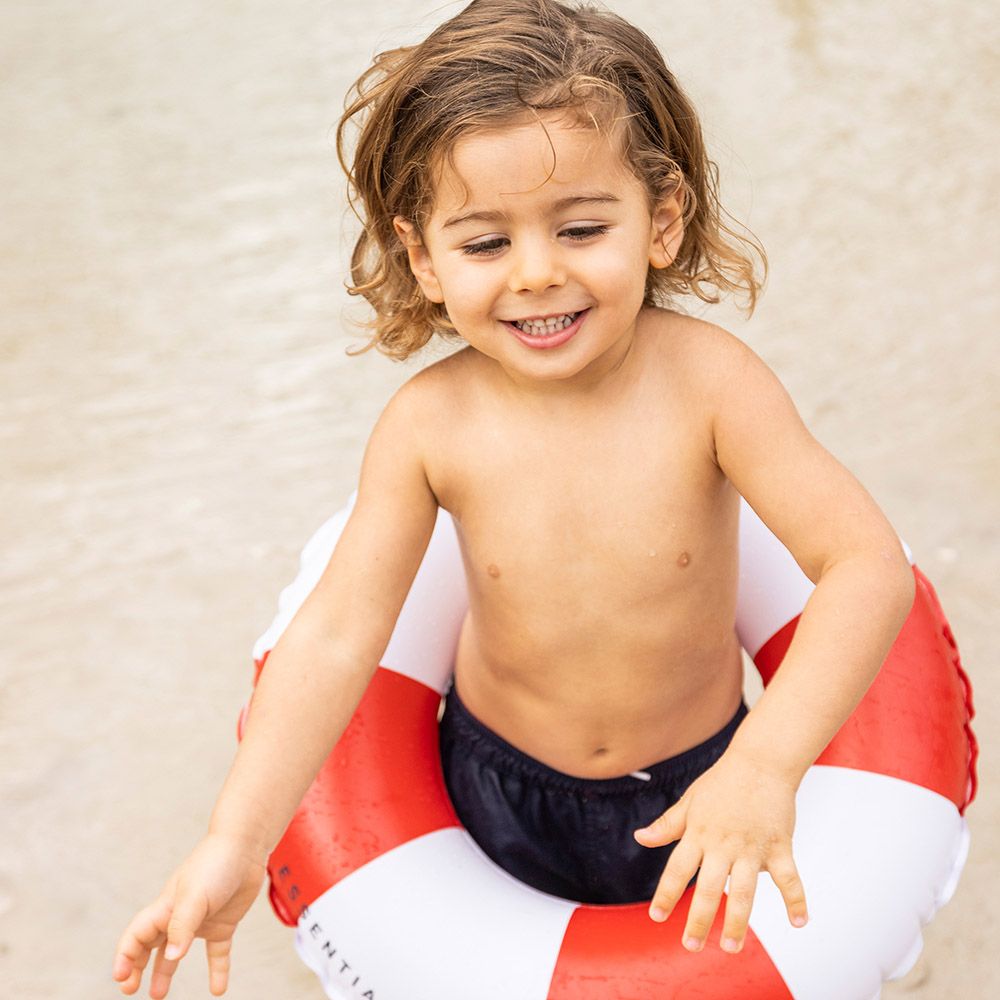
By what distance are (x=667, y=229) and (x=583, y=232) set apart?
13cm

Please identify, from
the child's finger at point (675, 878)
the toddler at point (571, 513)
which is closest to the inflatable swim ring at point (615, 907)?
the toddler at point (571, 513)

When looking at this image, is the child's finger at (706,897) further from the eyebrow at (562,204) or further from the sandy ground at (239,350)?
the sandy ground at (239,350)

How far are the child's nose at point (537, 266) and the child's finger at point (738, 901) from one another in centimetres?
41

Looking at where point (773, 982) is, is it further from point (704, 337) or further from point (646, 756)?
point (704, 337)

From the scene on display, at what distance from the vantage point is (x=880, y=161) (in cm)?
247

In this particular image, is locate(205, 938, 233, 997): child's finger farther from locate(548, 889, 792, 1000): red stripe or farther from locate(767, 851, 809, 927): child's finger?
locate(767, 851, 809, 927): child's finger

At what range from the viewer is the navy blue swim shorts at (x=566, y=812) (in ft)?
4.30

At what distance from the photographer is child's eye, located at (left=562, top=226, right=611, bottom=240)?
3.32ft

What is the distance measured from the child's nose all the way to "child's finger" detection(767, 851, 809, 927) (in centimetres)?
42

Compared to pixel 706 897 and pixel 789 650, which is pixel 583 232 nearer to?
pixel 789 650

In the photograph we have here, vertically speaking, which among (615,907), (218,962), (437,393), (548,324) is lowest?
(615,907)

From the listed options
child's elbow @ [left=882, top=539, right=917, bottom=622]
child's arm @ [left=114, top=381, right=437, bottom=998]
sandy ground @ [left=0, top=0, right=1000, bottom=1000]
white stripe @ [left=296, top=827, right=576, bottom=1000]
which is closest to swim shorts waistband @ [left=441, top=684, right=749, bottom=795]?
white stripe @ [left=296, top=827, right=576, bottom=1000]

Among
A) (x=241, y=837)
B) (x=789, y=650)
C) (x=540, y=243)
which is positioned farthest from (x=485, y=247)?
(x=241, y=837)

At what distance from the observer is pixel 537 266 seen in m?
0.99
